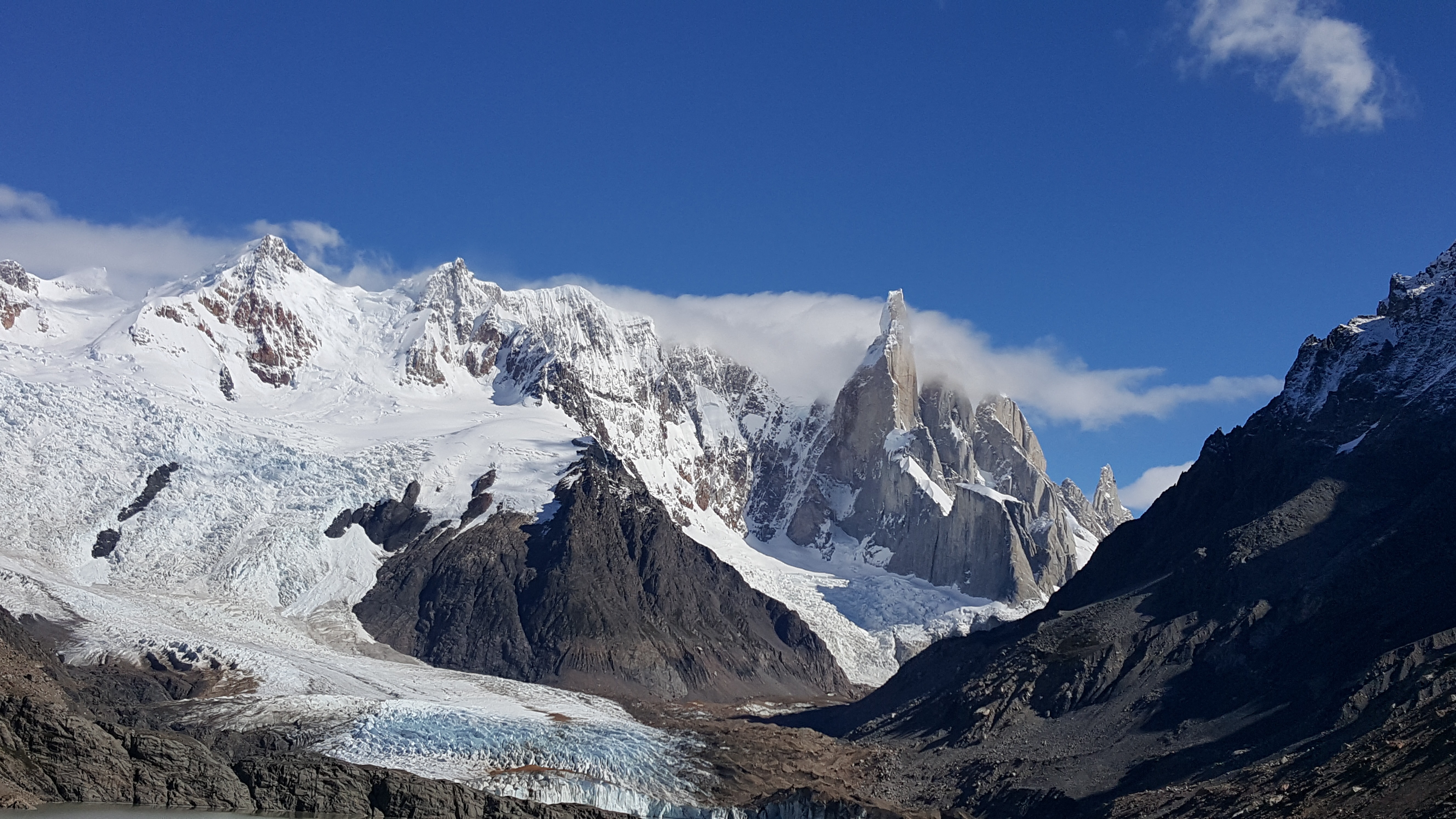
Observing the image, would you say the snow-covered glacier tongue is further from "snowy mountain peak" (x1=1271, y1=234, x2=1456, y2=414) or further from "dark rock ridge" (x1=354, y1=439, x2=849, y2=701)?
"snowy mountain peak" (x1=1271, y1=234, x2=1456, y2=414)

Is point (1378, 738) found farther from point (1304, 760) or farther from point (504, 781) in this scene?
point (504, 781)

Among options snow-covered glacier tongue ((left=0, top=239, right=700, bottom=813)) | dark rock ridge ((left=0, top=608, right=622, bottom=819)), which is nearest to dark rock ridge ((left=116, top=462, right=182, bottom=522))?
A: snow-covered glacier tongue ((left=0, top=239, right=700, bottom=813))

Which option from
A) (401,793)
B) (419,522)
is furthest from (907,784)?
(419,522)

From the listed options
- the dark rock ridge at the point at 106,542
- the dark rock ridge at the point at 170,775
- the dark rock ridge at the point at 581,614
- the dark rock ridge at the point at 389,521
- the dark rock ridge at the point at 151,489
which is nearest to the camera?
the dark rock ridge at the point at 170,775

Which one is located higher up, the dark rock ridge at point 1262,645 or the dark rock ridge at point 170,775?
the dark rock ridge at point 1262,645

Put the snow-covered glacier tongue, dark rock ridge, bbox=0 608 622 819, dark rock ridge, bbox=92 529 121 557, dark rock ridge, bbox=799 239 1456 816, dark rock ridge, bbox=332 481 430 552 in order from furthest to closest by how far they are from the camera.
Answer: dark rock ridge, bbox=332 481 430 552, dark rock ridge, bbox=92 529 121 557, the snow-covered glacier tongue, dark rock ridge, bbox=799 239 1456 816, dark rock ridge, bbox=0 608 622 819

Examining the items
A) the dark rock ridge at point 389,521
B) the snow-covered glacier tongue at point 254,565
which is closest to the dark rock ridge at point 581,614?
the dark rock ridge at point 389,521

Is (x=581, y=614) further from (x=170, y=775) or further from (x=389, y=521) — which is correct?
(x=170, y=775)

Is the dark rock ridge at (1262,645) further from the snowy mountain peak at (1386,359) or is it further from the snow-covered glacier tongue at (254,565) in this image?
the snow-covered glacier tongue at (254,565)
